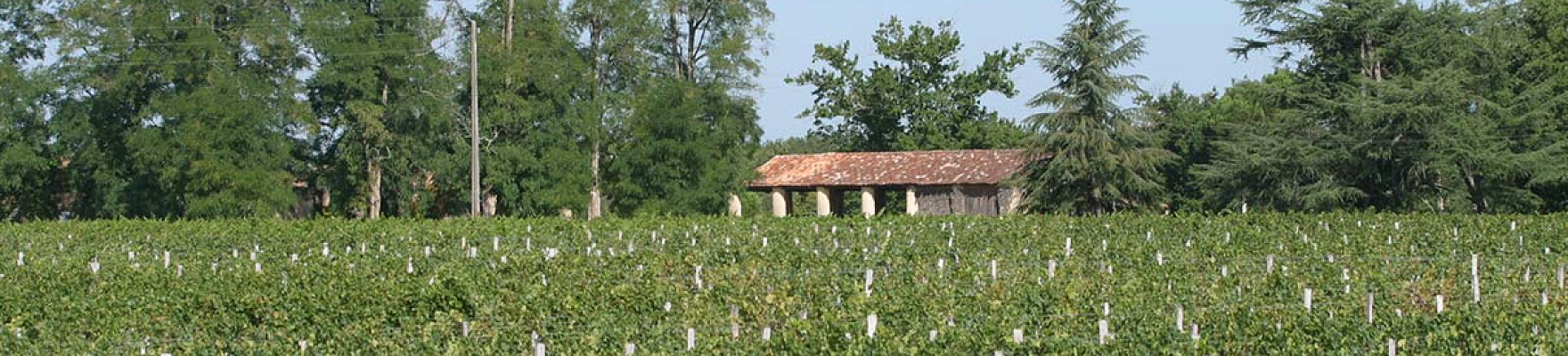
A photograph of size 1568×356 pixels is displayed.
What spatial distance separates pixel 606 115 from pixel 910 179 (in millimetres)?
9646

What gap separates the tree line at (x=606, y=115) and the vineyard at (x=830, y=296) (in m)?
11.1

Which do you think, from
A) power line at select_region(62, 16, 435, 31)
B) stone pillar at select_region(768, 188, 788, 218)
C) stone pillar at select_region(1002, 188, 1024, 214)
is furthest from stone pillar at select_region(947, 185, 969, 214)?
power line at select_region(62, 16, 435, 31)

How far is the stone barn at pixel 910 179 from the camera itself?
53.2 m

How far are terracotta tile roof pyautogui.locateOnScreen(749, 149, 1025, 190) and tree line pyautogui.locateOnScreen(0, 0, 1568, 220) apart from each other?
263cm

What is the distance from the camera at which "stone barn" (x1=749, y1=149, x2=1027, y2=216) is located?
53219 mm

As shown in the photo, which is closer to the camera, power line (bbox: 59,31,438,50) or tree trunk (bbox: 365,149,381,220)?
power line (bbox: 59,31,438,50)

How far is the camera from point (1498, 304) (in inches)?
573

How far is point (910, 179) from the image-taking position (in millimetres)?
54094

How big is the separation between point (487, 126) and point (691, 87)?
594cm

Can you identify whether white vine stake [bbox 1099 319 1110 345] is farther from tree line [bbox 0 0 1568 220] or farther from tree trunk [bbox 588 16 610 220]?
tree trunk [bbox 588 16 610 220]

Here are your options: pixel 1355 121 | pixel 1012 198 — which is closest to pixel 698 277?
pixel 1355 121

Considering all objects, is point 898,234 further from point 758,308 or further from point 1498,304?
point 1498,304

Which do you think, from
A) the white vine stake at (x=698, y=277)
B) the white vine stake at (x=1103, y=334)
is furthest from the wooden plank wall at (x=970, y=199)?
the white vine stake at (x=1103, y=334)

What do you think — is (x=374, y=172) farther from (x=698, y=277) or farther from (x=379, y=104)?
(x=698, y=277)
